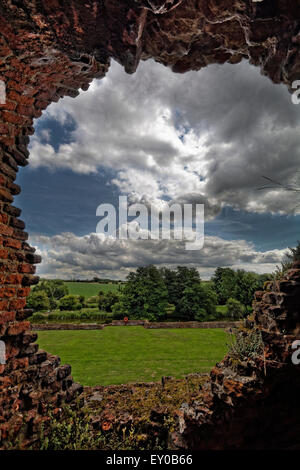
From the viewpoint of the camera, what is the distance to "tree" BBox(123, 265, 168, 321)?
31.3 metres

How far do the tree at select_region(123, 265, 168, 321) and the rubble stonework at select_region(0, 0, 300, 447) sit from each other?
28.1m

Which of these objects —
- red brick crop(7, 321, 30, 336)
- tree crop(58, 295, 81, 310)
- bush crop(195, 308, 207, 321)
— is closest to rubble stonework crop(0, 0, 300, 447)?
red brick crop(7, 321, 30, 336)

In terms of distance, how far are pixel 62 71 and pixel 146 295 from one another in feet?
102

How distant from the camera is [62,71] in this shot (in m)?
4.12

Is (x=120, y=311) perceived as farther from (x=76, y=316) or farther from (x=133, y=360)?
(x=133, y=360)

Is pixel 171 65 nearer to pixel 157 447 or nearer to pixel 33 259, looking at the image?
pixel 33 259

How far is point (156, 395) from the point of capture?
16.0ft

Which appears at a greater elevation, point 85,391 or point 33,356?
point 33,356

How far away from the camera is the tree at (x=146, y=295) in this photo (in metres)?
31.3

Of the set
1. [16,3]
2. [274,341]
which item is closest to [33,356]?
[274,341]

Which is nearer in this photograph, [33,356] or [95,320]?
[33,356]

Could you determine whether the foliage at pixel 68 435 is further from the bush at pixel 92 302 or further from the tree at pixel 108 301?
the bush at pixel 92 302

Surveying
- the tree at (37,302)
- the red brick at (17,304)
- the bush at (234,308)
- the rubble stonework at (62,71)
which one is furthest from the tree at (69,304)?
the red brick at (17,304)

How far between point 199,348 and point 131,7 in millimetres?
13988
